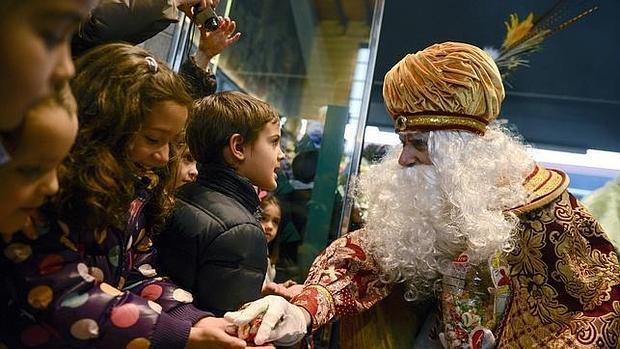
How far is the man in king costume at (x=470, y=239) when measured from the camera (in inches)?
52.3

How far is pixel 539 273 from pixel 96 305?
1.00m

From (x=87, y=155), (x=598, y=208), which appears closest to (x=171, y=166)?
(x=87, y=155)

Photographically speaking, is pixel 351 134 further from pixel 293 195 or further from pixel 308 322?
pixel 308 322

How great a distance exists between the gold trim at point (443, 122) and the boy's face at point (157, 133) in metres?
0.64

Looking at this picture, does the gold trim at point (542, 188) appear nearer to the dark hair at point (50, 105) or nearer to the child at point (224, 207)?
the child at point (224, 207)

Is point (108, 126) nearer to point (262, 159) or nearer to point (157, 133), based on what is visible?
point (157, 133)

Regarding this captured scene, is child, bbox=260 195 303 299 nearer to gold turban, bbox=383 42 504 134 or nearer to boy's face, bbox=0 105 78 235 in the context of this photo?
gold turban, bbox=383 42 504 134

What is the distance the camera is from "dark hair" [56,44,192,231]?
2.84 ft

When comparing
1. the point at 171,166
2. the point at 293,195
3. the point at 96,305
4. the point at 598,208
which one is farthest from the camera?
the point at 293,195

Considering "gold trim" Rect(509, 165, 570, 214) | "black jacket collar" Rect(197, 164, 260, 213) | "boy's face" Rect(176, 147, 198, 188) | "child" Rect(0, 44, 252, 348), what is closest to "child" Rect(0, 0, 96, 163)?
"child" Rect(0, 44, 252, 348)

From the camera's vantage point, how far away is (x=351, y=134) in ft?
8.70

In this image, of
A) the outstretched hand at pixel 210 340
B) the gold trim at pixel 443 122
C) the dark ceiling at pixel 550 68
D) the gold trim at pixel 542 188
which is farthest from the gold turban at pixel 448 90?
the dark ceiling at pixel 550 68

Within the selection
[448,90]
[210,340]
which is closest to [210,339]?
[210,340]

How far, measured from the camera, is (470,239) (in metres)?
1.38
